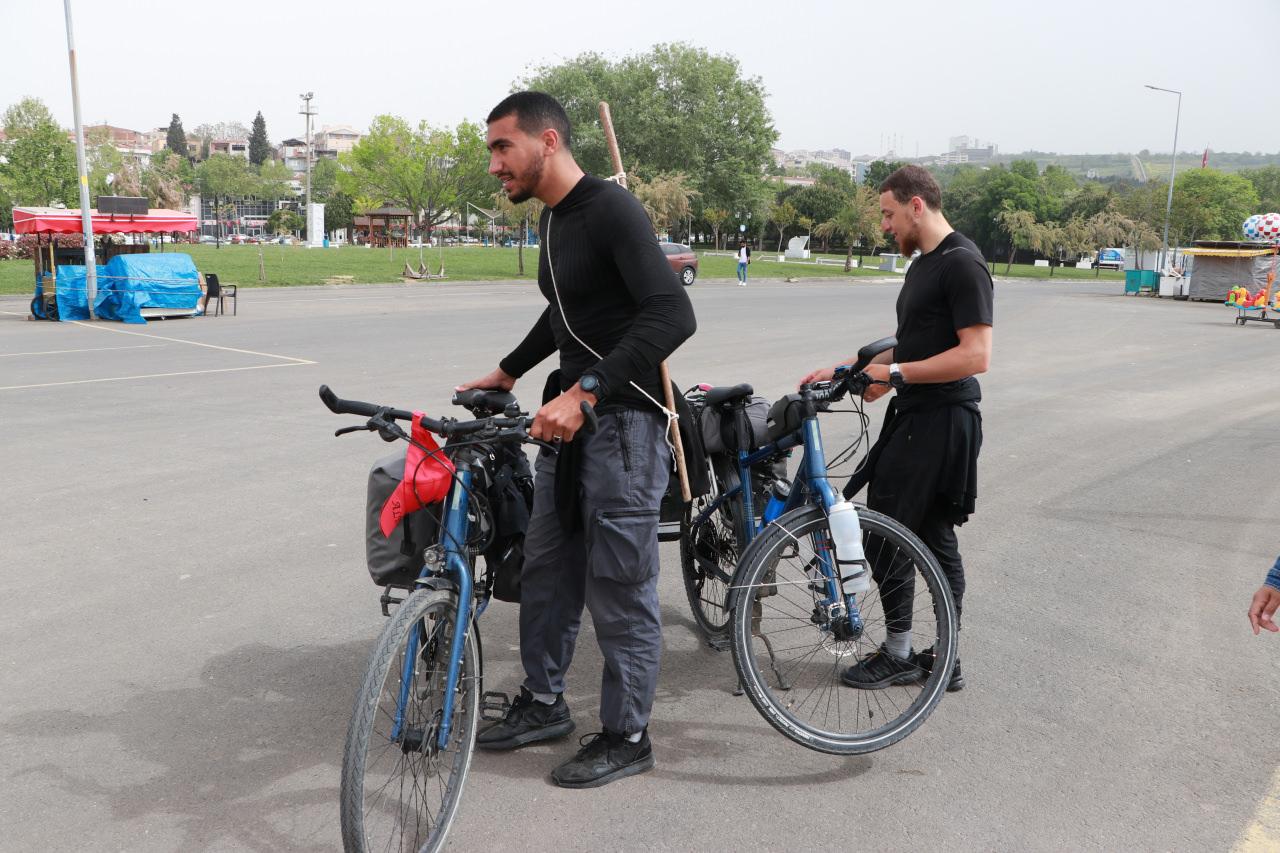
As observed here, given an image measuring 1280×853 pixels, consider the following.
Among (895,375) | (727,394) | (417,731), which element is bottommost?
(417,731)

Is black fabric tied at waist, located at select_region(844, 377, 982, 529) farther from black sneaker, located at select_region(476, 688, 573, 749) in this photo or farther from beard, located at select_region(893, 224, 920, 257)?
black sneaker, located at select_region(476, 688, 573, 749)

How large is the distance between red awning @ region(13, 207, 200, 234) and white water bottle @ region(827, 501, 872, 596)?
67.0ft

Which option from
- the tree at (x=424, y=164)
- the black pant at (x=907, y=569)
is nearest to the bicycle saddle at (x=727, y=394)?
the black pant at (x=907, y=569)

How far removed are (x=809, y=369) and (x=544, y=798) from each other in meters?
10.3

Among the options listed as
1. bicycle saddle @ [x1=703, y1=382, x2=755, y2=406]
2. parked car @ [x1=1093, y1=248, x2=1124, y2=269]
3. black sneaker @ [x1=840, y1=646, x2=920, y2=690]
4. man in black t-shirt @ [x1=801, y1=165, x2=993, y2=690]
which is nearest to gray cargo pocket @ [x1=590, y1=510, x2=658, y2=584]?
bicycle saddle @ [x1=703, y1=382, x2=755, y2=406]

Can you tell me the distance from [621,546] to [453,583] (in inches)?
19.2

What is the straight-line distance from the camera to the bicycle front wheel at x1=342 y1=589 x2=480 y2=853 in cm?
258

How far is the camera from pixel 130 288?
60.3 feet

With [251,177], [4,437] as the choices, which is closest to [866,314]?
[4,437]

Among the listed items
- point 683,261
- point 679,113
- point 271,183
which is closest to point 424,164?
point 679,113

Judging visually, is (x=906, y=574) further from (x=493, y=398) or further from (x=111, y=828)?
(x=111, y=828)

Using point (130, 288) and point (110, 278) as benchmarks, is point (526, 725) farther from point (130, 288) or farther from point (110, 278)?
point (110, 278)

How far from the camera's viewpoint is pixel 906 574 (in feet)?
11.3

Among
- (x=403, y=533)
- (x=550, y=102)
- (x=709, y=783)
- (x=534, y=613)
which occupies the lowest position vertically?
(x=709, y=783)
